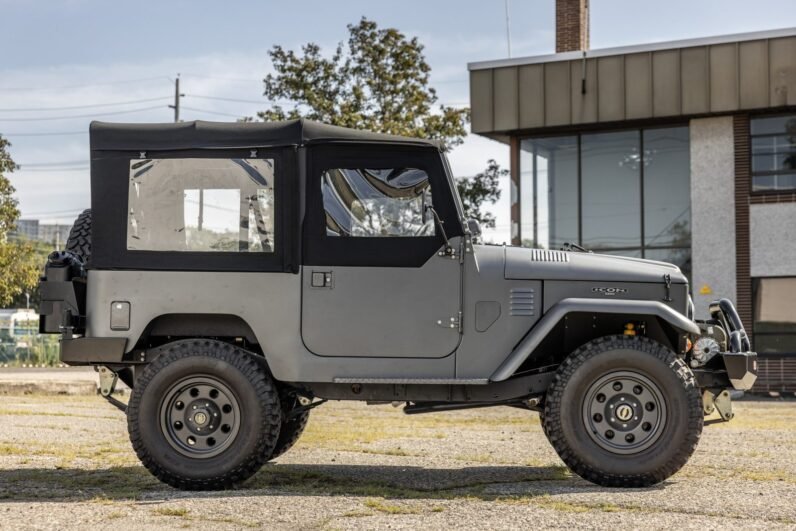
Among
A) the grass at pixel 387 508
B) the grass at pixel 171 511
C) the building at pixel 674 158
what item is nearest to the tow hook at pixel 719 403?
the grass at pixel 387 508

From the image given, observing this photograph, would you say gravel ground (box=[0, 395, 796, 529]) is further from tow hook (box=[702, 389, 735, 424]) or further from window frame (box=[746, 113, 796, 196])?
window frame (box=[746, 113, 796, 196])

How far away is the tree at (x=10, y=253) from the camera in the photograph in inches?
1318

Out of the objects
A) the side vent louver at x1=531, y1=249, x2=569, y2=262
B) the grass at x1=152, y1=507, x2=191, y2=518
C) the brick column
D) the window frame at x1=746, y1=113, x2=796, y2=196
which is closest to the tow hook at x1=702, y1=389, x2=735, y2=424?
the side vent louver at x1=531, y1=249, x2=569, y2=262

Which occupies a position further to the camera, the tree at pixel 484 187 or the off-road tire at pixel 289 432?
the tree at pixel 484 187

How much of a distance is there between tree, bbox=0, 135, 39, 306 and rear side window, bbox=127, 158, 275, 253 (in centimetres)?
2644

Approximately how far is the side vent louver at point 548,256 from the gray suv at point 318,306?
24 millimetres

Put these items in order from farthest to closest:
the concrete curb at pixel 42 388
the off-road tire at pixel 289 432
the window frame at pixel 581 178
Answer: the window frame at pixel 581 178 → the concrete curb at pixel 42 388 → the off-road tire at pixel 289 432

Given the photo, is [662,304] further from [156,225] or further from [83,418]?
[83,418]

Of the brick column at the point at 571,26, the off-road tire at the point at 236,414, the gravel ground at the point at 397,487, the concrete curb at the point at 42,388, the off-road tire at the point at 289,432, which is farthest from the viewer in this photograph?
the brick column at the point at 571,26

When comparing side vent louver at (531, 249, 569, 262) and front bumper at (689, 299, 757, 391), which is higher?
side vent louver at (531, 249, 569, 262)

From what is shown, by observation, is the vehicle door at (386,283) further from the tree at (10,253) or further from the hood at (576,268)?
the tree at (10,253)

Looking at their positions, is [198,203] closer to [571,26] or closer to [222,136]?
[222,136]

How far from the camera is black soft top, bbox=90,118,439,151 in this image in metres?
8.38

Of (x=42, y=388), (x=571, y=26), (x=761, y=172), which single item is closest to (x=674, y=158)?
(x=761, y=172)
